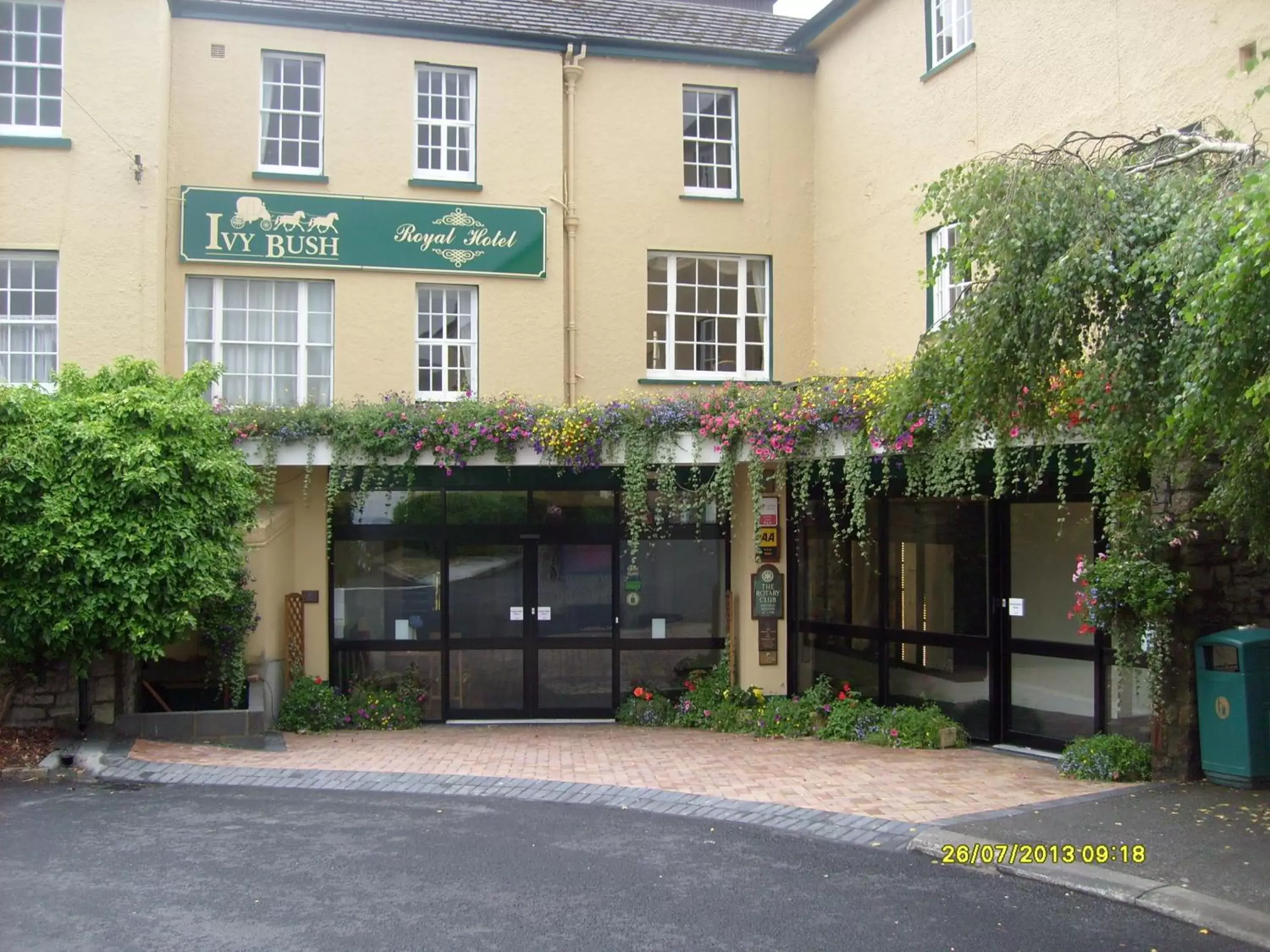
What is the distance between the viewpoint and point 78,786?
9.67 meters

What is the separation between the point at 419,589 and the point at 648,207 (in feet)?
18.2

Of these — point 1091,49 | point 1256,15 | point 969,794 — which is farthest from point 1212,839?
point 1091,49

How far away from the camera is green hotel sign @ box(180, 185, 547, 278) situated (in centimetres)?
1330

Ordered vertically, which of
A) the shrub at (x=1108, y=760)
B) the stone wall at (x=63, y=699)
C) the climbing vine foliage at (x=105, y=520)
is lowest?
the shrub at (x=1108, y=760)

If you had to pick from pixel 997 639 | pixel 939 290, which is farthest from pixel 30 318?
pixel 997 639

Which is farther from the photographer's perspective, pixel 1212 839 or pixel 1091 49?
pixel 1091 49

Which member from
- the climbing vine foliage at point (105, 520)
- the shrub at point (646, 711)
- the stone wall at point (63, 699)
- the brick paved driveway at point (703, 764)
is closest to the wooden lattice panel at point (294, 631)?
the brick paved driveway at point (703, 764)

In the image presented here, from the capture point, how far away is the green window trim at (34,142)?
41.1 feet

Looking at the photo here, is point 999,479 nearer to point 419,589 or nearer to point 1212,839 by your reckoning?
point 1212,839

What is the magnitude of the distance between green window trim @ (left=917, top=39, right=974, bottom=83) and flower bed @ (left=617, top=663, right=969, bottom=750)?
22.2ft

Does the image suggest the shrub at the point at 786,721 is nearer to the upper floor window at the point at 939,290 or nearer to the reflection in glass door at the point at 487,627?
the reflection in glass door at the point at 487,627

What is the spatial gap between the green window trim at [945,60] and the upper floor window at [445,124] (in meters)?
5.35

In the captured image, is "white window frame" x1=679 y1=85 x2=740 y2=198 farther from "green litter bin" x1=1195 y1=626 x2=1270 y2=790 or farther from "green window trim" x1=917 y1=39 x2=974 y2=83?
"green litter bin" x1=1195 y1=626 x2=1270 y2=790

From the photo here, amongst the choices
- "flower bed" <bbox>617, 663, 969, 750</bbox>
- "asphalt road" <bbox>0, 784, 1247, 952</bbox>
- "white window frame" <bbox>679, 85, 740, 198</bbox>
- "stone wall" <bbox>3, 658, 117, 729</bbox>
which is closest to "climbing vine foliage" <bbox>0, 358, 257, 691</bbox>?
"stone wall" <bbox>3, 658, 117, 729</bbox>
